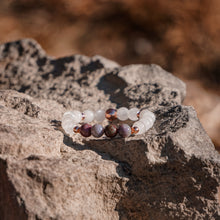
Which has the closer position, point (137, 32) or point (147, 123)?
point (147, 123)

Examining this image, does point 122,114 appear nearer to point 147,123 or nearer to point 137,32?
point 147,123

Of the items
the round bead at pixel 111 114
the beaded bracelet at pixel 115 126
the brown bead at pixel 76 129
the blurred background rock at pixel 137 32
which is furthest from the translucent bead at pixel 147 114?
the blurred background rock at pixel 137 32

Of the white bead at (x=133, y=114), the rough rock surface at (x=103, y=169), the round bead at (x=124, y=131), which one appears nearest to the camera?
the rough rock surface at (x=103, y=169)

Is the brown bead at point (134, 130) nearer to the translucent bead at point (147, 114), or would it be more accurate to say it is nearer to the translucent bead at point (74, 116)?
the translucent bead at point (147, 114)

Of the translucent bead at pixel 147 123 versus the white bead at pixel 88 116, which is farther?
the white bead at pixel 88 116

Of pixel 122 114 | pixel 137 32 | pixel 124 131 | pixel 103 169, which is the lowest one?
pixel 103 169

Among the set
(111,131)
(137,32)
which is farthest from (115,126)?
(137,32)

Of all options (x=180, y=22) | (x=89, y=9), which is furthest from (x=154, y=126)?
(x=89, y=9)

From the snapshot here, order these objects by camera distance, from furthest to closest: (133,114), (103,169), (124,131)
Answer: (133,114), (124,131), (103,169)

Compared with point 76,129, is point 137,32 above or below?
above
